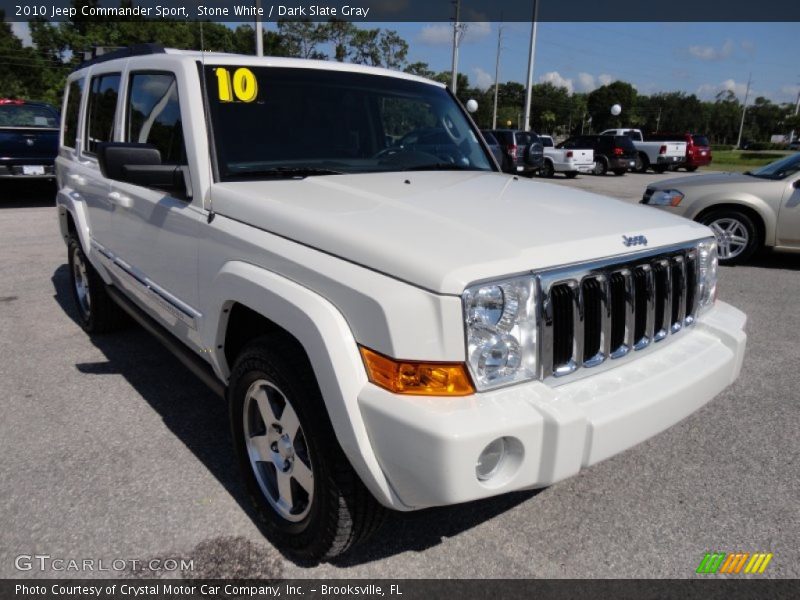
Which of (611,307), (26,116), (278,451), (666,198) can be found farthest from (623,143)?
(278,451)

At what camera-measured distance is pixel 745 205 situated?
776 cm

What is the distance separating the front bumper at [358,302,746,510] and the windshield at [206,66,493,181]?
1489 millimetres

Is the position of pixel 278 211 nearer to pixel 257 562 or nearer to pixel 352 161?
pixel 352 161

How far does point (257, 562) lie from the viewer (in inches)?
93.4

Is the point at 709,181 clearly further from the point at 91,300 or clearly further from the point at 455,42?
the point at 455,42

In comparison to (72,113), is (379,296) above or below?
below

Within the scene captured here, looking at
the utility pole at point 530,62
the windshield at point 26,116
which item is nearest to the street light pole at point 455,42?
the utility pole at point 530,62

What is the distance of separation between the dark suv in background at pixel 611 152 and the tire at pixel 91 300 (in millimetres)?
22120

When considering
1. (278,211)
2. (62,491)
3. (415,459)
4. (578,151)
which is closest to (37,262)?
(62,491)

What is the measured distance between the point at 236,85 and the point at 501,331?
1.86 metres

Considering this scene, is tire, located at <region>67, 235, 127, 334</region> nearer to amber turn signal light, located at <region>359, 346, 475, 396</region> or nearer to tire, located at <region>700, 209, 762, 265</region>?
amber turn signal light, located at <region>359, 346, 475, 396</region>

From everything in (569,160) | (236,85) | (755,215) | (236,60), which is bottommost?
(569,160)

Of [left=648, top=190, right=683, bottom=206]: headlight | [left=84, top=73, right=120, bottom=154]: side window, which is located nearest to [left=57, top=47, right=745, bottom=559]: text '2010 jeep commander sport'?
[left=84, top=73, right=120, bottom=154]: side window

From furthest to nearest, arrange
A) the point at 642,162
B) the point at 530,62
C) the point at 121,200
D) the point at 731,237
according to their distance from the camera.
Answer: the point at 530,62 < the point at 642,162 < the point at 731,237 < the point at 121,200
